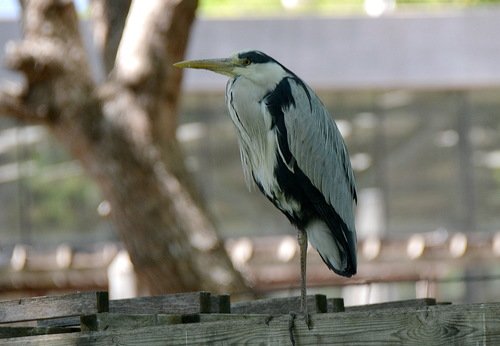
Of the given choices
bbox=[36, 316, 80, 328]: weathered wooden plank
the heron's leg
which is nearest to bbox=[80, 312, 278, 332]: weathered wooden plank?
bbox=[36, 316, 80, 328]: weathered wooden plank

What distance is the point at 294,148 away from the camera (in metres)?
4.91

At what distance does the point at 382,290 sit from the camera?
726 inches

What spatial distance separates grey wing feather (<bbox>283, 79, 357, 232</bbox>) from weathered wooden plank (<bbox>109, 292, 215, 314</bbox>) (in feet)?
3.22

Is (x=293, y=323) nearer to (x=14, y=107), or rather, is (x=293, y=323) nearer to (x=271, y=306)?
(x=271, y=306)

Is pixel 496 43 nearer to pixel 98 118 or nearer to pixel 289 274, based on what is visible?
pixel 289 274

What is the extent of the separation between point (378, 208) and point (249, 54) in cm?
1385

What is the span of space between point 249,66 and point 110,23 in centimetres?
429

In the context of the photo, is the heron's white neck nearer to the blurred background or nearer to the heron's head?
the heron's head

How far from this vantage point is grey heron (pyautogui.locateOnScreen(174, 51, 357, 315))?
489 cm

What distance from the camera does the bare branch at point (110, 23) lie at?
9047 millimetres

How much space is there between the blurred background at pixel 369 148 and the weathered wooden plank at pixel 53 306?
11.3 m

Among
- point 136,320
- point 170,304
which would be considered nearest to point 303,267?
point 170,304

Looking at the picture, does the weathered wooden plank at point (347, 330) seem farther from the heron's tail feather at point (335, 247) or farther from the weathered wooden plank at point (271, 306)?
the heron's tail feather at point (335, 247)

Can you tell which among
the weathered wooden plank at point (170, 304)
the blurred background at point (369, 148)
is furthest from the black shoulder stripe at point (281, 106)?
the blurred background at point (369, 148)
